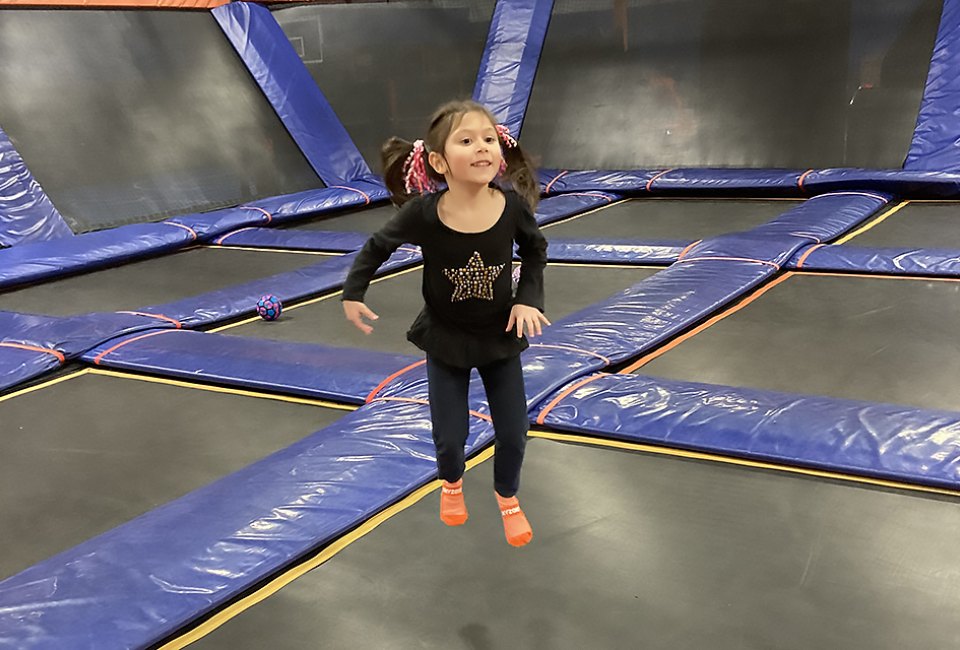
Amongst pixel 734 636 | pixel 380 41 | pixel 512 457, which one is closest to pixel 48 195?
pixel 380 41

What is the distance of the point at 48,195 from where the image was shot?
17.0ft

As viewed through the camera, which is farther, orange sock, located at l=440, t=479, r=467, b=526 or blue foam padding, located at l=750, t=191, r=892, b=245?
blue foam padding, located at l=750, t=191, r=892, b=245

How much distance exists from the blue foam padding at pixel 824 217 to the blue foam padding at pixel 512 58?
2451 mm

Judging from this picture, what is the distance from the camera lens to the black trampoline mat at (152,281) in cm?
394

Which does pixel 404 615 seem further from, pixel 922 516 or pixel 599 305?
pixel 599 305

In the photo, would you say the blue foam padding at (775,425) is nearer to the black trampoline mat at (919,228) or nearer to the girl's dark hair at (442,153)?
the girl's dark hair at (442,153)

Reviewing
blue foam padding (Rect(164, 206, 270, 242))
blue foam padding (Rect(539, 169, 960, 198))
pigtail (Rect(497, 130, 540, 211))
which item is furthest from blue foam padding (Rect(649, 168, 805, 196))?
pigtail (Rect(497, 130, 540, 211))

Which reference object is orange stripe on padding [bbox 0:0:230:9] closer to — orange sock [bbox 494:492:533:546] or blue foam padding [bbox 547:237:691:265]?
blue foam padding [bbox 547:237:691:265]

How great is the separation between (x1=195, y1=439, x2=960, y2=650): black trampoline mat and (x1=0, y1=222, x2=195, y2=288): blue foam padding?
3235 millimetres

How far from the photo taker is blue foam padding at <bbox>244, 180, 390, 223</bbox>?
5.74 m

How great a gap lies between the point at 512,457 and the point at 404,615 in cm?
32

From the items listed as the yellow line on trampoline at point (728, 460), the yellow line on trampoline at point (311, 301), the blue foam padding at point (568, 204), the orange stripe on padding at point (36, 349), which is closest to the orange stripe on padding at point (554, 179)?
the blue foam padding at point (568, 204)

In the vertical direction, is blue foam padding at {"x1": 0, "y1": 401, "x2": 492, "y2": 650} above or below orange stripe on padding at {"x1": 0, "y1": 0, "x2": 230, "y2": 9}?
below

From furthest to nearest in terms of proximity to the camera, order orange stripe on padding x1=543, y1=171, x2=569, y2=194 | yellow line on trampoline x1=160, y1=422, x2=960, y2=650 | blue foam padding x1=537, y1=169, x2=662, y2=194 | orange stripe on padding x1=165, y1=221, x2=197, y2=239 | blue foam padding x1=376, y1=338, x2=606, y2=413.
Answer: orange stripe on padding x1=543, y1=171, x2=569, y2=194
blue foam padding x1=537, y1=169, x2=662, y2=194
orange stripe on padding x1=165, y1=221, x2=197, y2=239
blue foam padding x1=376, y1=338, x2=606, y2=413
yellow line on trampoline x1=160, y1=422, x2=960, y2=650
